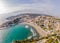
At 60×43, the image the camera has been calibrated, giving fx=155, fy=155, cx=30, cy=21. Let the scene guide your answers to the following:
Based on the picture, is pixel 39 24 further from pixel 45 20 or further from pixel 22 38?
pixel 22 38

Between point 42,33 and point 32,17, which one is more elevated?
point 32,17

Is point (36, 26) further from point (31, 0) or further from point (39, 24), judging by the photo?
point (31, 0)

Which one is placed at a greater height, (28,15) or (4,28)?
(28,15)

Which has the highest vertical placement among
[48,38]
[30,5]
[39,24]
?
[30,5]

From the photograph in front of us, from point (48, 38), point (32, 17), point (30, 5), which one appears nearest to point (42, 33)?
point (48, 38)

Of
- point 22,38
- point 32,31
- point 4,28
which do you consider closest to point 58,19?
Answer: point 32,31
